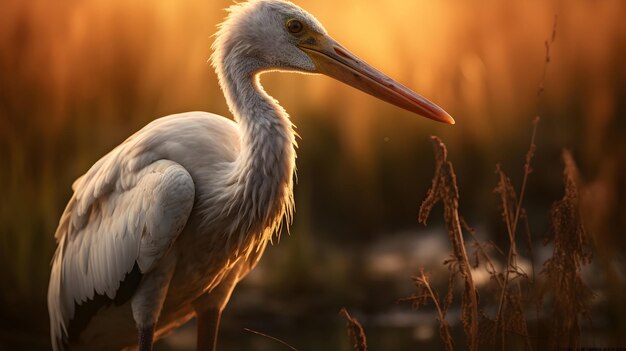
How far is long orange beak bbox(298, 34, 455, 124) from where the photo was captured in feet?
9.71

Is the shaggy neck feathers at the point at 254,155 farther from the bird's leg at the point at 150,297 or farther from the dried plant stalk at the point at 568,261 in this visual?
the dried plant stalk at the point at 568,261

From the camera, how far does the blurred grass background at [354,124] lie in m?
4.39

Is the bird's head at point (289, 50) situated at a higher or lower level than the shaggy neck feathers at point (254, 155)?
higher

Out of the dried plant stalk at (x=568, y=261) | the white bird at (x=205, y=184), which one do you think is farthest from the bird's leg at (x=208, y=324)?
the dried plant stalk at (x=568, y=261)

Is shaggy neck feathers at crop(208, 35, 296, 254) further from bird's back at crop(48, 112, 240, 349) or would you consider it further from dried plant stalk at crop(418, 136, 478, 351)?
dried plant stalk at crop(418, 136, 478, 351)

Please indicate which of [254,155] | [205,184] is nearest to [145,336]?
[205,184]

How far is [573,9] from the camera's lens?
15.5 feet

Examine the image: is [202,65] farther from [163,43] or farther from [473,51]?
[473,51]

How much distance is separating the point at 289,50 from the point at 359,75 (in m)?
0.25

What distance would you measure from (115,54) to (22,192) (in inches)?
32.0

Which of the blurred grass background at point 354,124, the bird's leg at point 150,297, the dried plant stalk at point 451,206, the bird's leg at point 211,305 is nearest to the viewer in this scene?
the dried plant stalk at point 451,206

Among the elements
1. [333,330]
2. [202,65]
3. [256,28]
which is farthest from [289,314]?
[256,28]

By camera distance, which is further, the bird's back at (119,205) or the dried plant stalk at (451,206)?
the bird's back at (119,205)

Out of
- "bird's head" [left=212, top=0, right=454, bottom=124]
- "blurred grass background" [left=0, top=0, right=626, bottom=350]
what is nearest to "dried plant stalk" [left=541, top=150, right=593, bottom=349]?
"bird's head" [left=212, top=0, right=454, bottom=124]
